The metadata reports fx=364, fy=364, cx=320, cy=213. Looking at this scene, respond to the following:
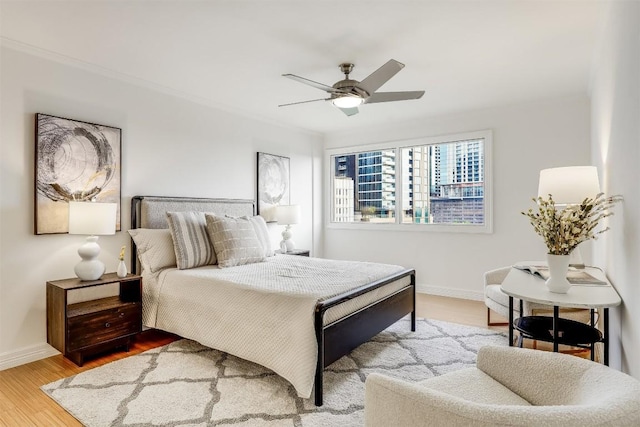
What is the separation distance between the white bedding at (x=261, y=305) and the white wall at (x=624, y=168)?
59.9 inches

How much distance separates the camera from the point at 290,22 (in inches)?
99.1

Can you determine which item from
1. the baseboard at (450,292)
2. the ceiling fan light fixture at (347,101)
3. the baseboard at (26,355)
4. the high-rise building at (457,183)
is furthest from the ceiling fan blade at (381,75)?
the baseboard at (26,355)

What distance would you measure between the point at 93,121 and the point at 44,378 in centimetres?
216

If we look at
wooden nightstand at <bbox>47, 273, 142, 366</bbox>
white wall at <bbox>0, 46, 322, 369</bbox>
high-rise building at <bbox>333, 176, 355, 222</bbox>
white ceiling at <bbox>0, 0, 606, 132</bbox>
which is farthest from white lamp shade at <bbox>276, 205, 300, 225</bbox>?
wooden nightstand at <bbox>47, 273, 142, 366</bbox>

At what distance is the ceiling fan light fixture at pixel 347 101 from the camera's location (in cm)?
306

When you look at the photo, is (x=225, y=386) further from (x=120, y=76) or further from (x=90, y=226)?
(x=120, y=76)

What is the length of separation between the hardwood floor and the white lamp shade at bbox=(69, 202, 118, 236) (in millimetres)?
1050

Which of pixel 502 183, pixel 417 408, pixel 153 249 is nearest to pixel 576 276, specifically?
pixel 417 408

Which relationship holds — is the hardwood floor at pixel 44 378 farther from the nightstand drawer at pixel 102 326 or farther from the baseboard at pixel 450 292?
the baseboard at pixel 450 292

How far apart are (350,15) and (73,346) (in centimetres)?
314

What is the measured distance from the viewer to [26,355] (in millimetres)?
2912

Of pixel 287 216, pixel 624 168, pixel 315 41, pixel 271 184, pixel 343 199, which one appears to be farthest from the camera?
pixel 343 199

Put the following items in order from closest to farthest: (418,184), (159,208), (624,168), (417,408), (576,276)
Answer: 1. (417,408)
2. (624,168)
3. (576,276)
4. (159,208)
5. (418,184)

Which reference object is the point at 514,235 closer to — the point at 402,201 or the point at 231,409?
the point at 402,201
